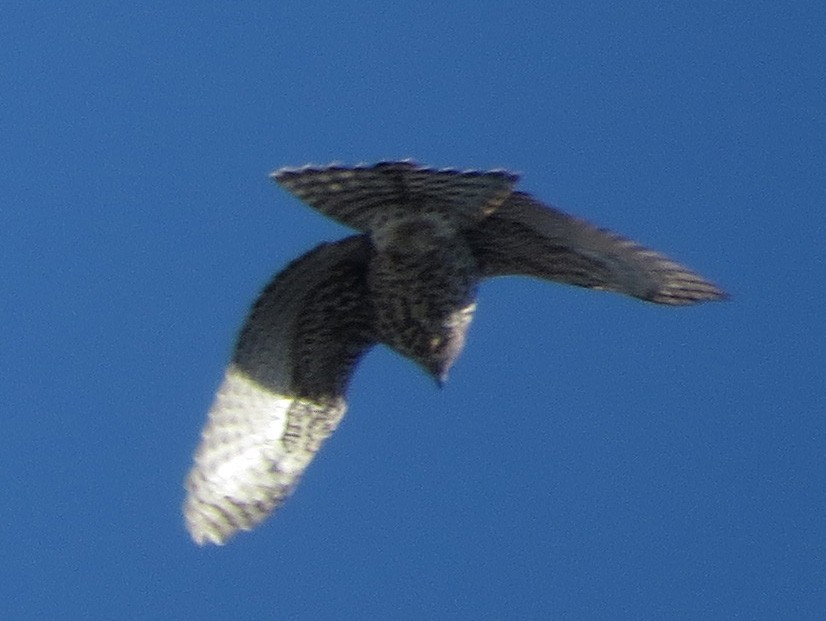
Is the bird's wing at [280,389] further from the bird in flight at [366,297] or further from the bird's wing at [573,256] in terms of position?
the bird's wing at [573,256]

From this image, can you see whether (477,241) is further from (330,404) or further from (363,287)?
(330,404)

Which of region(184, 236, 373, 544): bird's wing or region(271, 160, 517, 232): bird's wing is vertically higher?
region(271, 160, 517, 232): bird's wing

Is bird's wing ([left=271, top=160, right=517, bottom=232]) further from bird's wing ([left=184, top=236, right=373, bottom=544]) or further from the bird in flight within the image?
bird's wing ([left=184, top=236, right=373, bottom=544])

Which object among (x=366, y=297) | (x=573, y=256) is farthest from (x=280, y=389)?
(x=573, y=256)

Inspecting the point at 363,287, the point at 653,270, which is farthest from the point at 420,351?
the point at 653,270

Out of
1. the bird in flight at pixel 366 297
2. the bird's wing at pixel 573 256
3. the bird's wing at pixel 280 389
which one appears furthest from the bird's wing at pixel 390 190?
the bird's wing at pixel 280 389

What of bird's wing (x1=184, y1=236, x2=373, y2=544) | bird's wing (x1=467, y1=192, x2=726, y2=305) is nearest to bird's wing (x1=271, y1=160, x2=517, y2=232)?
bird's wing (x1=467, y1=192, x2=726, y2=305)

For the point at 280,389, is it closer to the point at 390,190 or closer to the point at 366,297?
the point at 366,297
